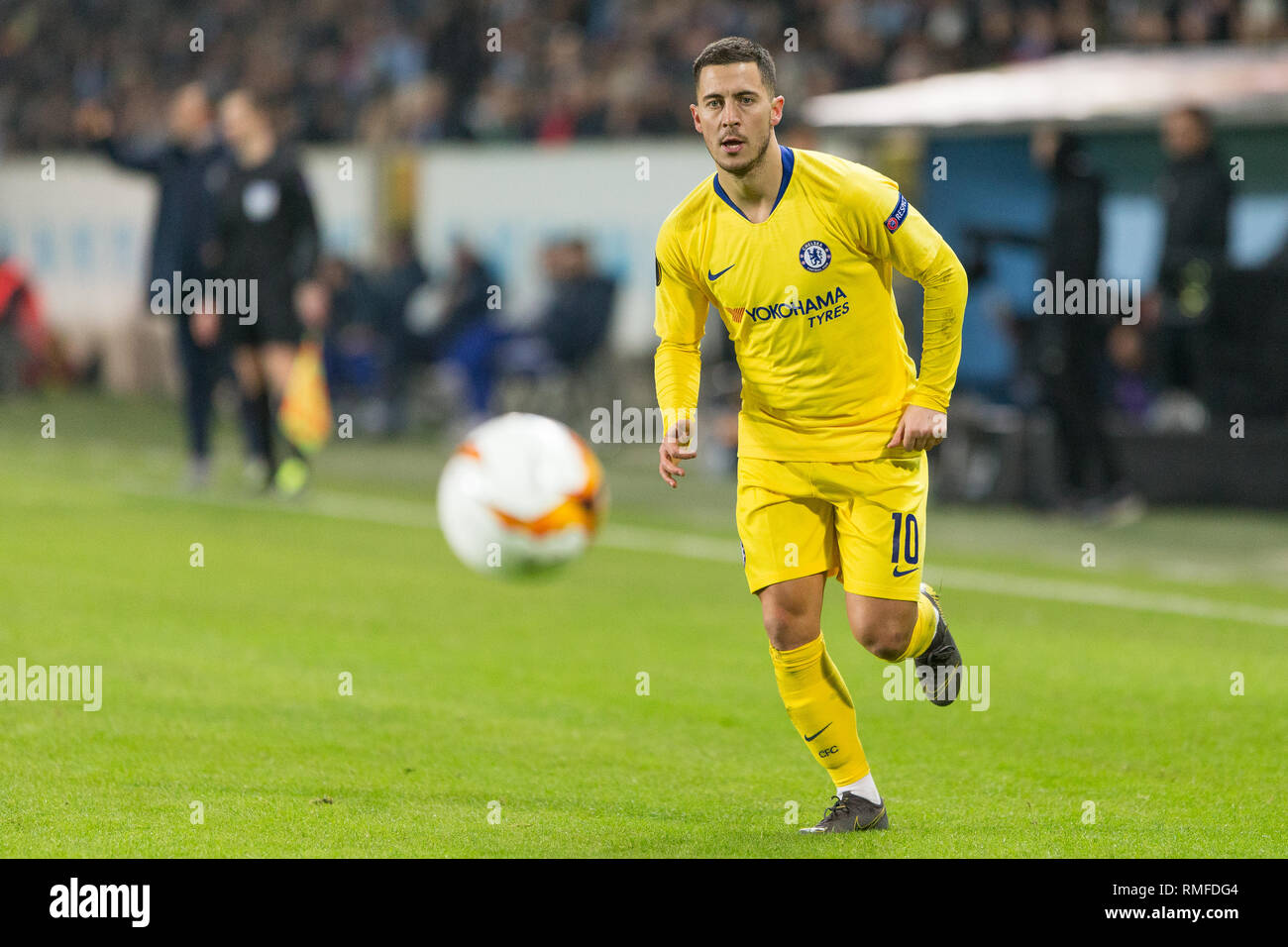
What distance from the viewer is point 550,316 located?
1797cm

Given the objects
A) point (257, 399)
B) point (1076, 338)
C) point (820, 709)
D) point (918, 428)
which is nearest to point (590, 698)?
point (820, 709)

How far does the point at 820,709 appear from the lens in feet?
18.7

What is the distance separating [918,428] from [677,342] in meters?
0.77

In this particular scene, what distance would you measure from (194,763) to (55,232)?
67.5 feet

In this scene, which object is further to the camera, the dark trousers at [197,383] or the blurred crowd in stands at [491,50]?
the blurred crowd in stands at [491,50]

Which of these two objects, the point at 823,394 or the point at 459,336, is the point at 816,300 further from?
the point at 459,336

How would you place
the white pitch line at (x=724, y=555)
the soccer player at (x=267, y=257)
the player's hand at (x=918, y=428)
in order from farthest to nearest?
the soccer player at (x=267, y=257) → the white pitch line at (x=724, y=555) → the player's hand at (x=918, y=428)

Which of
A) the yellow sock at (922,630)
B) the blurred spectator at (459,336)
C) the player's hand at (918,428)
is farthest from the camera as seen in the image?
the blurred spectator at (459,336)

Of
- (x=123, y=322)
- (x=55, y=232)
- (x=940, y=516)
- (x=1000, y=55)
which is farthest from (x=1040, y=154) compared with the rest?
(x=55, y=232)

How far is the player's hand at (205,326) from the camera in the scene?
1401cm

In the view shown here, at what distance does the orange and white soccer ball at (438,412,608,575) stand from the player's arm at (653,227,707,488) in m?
1.50

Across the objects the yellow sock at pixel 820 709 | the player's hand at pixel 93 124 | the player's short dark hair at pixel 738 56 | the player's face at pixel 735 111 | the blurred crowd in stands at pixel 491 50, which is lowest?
the yellow sock at pixel 820 709

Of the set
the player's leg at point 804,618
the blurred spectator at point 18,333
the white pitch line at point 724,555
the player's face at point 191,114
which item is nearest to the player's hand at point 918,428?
the player's leg at point 804,618

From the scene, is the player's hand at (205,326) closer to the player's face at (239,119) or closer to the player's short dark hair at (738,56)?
the player's face at (239,119)
